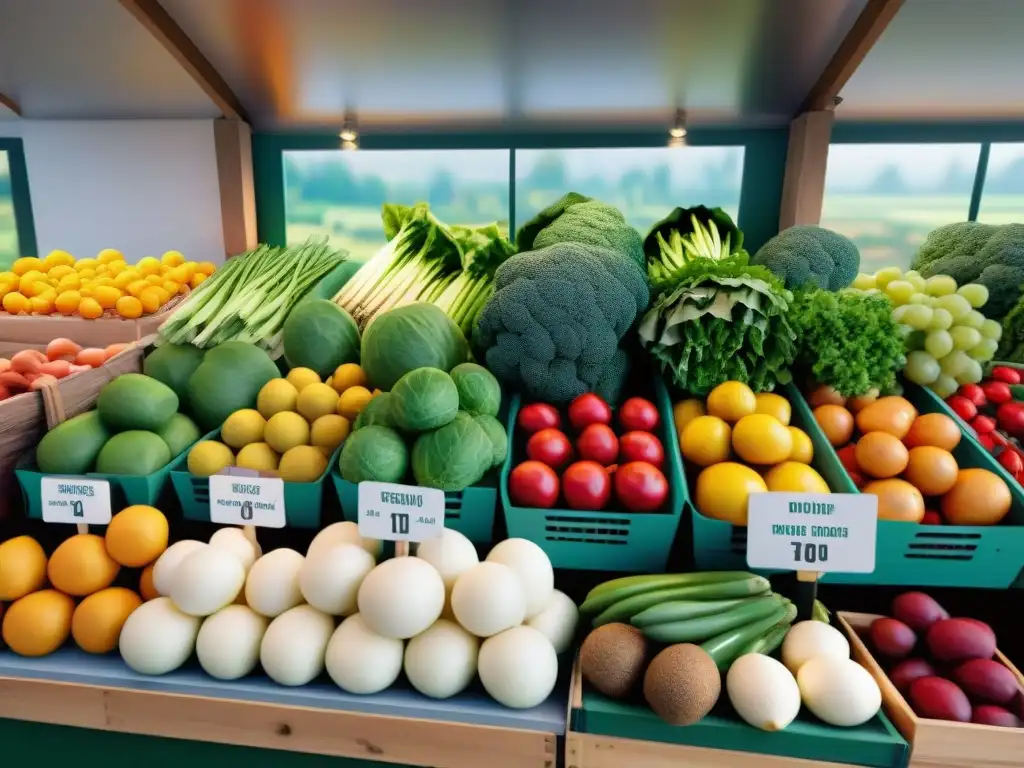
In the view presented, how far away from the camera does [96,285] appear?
219cm

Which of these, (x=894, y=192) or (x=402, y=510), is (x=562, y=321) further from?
(x=894, y=192)

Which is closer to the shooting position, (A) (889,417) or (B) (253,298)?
(A) (889,417)

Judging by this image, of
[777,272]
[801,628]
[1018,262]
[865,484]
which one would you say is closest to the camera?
[801,628]

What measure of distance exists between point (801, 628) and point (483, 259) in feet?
4.78

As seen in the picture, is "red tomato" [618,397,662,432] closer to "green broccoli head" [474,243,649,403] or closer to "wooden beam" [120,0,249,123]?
"green broccoli head" [474,243,649,403]

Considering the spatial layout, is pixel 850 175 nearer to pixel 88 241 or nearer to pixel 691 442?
pixel 691 442

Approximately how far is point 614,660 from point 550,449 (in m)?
0.40

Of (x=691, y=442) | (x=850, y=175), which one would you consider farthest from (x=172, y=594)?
(x=850, y=175)

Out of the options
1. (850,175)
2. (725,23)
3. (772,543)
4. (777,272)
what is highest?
(725,23)

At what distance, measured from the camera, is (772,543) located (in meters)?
1.02

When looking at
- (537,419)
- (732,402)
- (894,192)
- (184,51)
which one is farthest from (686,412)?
(894,192)

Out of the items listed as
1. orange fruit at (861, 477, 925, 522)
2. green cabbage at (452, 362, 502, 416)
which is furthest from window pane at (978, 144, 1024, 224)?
green cabbage at (452, 362, 502, 416)

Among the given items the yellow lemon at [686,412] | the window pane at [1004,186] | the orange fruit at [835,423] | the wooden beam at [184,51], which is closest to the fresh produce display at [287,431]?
the yellow lemon at [686,412]

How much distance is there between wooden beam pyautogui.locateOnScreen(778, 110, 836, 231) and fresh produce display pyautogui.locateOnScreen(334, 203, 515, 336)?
1.17 meters
